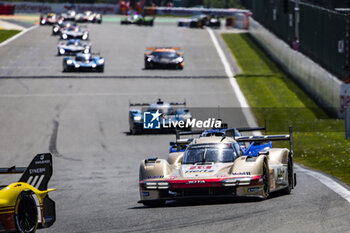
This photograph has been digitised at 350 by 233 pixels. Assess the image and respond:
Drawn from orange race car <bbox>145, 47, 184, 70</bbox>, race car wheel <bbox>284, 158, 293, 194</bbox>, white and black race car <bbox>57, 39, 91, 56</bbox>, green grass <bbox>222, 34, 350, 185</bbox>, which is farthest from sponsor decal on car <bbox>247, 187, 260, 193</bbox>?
white and black race car <bbox>57, 39, 91, 56</bbox>

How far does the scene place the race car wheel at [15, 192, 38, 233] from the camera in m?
10.7

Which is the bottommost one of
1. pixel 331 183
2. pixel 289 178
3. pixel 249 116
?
pixel 249 116

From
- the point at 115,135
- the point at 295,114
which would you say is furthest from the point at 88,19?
the point at 115,135

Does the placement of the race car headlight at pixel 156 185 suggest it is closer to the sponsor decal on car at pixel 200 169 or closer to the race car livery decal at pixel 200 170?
the race car livery decal at pixel 200 170

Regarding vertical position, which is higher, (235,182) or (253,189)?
(235,182)

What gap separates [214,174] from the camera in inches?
608

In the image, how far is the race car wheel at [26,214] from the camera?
35.0 ft

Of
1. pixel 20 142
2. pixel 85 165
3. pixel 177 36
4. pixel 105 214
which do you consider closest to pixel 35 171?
pixel 105 214

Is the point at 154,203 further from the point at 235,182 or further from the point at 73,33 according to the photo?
the point at 73,33

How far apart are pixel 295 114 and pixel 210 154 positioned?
23748 mm

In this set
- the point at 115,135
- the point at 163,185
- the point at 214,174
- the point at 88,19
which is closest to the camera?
the point at 163,185

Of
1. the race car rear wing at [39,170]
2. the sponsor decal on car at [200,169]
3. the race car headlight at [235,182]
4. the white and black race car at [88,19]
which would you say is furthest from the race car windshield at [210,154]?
the white and black race car at [88,19]

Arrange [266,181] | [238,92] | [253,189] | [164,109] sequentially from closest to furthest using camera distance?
[253,189] → [266,181] → [164,109] → [238,92]

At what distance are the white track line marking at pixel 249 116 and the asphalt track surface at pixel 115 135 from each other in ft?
0.86
